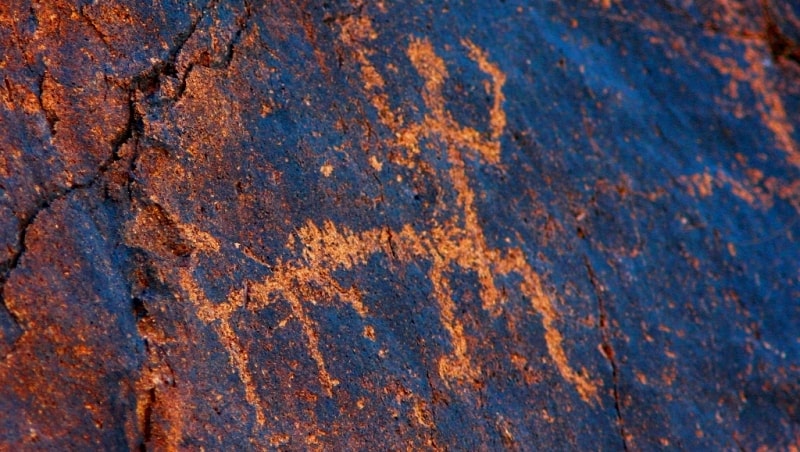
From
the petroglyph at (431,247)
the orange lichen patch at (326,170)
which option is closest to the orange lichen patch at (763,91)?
the petroglyph at (431,247)

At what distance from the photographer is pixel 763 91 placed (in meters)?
1.59

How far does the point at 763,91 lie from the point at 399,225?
0.98 metres

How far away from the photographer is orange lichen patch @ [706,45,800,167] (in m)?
1.57

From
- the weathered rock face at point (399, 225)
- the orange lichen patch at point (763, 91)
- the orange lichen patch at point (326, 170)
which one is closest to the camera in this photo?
the weathered rock face at point (399, 225)

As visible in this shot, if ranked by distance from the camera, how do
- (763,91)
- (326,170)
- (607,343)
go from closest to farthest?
(326,170) < (607,343) < (763,91)

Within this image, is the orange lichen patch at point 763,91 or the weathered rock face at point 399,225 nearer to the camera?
the weathered rock face at point 399,225

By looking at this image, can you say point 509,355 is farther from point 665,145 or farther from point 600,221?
point 665,145

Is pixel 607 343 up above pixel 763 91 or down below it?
below

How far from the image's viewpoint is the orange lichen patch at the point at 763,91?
5.14 ft

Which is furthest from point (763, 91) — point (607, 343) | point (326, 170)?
point (326, 170)

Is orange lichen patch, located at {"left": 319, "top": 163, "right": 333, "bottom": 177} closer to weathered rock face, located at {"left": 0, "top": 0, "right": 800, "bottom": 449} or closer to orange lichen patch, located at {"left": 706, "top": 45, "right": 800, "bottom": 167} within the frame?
weathered rock face, located at {"left": 0, "top": 0, "right": 800, "bottom": 449}

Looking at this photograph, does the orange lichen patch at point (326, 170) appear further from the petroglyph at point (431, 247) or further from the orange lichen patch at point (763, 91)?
the orange lichen patch at point (763, 91)

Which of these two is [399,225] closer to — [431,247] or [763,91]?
[431,247]

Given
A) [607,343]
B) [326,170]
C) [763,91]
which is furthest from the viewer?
[763,91]
